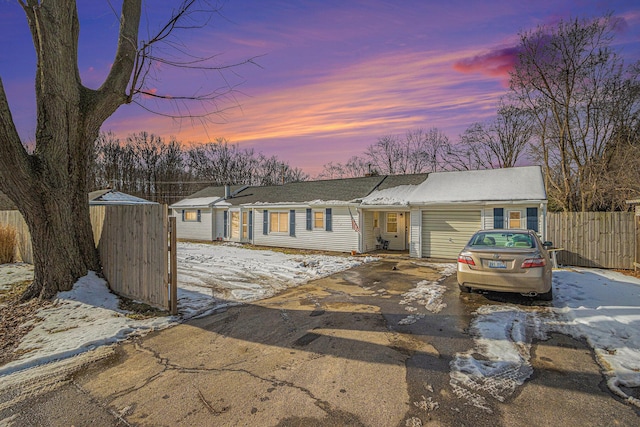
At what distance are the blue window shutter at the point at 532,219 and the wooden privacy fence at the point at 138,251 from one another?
40.7 ft

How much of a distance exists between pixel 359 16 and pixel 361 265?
7815 millimetres

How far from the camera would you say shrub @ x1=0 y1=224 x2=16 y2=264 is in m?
10.3

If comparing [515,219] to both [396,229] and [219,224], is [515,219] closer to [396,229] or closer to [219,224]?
[396,229]

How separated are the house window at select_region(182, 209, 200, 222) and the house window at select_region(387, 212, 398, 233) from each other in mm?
13681

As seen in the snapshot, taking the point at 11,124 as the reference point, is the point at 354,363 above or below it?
below

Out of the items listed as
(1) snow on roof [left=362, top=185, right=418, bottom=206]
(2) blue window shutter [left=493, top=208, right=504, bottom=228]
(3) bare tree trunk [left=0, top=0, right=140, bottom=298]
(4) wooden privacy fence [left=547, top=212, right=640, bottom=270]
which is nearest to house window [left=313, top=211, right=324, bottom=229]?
(1) snow on roof [left=362, top=185, right=418, bottom=206]

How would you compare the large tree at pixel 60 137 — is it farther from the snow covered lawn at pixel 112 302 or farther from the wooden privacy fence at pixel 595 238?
the wooden privacy fence at pixel 595 238

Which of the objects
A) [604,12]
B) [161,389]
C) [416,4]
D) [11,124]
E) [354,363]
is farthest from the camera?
[604,12]

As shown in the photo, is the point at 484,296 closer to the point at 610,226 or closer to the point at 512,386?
the point at 512,386

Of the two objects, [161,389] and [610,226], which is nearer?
[161,389]

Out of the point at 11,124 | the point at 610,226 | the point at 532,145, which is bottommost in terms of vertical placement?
the point at 610,226

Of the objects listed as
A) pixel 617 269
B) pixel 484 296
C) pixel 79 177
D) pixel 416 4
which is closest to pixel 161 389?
pixel 79 177

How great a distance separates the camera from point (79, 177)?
6301mm

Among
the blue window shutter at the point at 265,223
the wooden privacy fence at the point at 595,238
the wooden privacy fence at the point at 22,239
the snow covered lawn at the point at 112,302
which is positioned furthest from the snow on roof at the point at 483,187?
the wooden privacy fence at the point at 22,239
